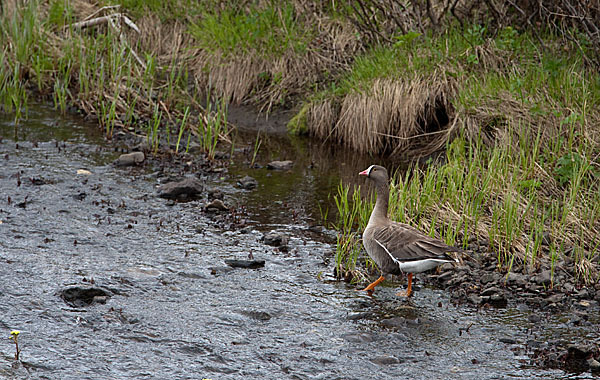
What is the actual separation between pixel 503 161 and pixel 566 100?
1.36m

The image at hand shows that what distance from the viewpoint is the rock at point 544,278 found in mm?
7230

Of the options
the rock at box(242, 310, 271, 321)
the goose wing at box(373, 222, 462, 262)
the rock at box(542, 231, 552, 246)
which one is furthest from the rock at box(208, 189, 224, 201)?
the rock at box(542, 231, 552, 246)

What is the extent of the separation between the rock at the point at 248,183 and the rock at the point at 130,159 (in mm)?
1671

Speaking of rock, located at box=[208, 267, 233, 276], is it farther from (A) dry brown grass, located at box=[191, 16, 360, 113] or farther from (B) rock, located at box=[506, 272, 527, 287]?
(A) dry brown grass, located at box=[191, 16, 360, 113]

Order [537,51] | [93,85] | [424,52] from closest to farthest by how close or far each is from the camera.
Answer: [537,51] < [424,52] < [93,85]

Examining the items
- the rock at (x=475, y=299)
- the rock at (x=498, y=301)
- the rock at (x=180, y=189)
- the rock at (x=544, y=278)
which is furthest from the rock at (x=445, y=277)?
the rock at (x=180, y=189)

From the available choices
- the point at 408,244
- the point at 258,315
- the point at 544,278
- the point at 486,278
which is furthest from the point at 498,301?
the point at 258,315

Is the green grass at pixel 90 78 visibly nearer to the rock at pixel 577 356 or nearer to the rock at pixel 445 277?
the rock at pixel 445 277

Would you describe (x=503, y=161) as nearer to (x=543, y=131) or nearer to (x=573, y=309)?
(x=543, y=131)

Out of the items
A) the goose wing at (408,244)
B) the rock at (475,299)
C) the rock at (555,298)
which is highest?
the goose wing at (408,244)

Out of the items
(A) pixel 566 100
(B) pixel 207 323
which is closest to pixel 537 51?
(A) pixel 566 100

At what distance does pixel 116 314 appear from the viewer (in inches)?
247

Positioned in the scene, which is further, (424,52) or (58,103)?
(58,103)

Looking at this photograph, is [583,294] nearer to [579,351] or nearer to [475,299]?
[475,299]
